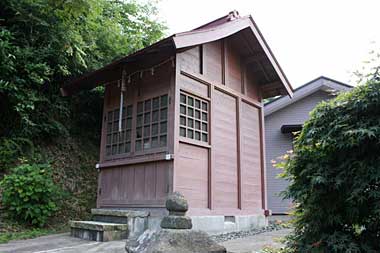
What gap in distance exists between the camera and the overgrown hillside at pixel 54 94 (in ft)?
21.4

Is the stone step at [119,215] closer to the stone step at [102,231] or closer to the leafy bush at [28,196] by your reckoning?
the stone step at [102,231]

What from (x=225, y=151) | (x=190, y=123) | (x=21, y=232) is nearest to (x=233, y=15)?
(x=190, y=123)

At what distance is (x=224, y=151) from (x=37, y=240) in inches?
135

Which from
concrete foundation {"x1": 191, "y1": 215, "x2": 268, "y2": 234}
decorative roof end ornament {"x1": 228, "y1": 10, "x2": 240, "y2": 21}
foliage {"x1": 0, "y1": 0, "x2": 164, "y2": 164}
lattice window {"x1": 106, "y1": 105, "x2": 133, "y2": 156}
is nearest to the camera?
concrete foundation {"x1": 191, "y1": 215, "x2": 268, "y2": 234}

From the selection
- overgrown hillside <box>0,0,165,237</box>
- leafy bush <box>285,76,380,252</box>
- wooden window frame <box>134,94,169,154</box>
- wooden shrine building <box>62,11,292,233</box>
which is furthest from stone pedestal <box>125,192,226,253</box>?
overgrown hillside <box>0,0,165,237</box>

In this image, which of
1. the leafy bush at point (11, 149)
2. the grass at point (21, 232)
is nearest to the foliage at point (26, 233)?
the grass at point (21, 232)

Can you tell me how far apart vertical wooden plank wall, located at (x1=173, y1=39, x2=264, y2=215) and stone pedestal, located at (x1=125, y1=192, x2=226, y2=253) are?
247cm

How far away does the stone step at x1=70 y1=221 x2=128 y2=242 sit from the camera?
185 inches

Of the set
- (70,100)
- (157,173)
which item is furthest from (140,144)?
(70,100)

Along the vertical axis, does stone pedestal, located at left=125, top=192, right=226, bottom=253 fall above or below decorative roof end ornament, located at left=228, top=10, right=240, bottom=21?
below

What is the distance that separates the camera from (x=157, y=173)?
538 cm

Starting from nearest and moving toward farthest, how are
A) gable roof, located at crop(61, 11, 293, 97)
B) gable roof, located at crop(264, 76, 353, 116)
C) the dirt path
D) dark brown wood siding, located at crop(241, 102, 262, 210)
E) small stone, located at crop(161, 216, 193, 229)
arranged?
small stone, located at crop(161, 216, 193, 229), the dirt path, gable roof, located at crop(61, 11, 293, 97), dark brown wood siding, located at crop(241, 102, 262, 210), gable roof, located at crop(264, 76, 353, 116)

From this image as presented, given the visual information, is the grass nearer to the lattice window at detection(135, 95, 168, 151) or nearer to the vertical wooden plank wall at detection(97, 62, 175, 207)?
the vertical wooden plank wall at detection(97, 62, 175, 207)

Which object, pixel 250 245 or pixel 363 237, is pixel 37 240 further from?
pixel 363 237
